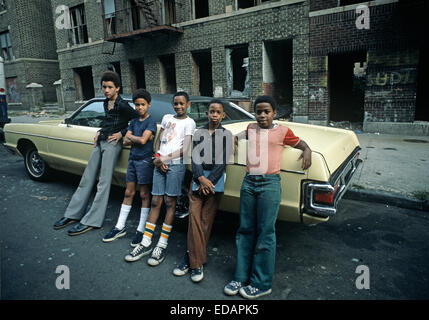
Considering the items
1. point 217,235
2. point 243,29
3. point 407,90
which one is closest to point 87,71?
point 243,29

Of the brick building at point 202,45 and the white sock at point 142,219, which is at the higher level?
the brick building at point 202,45

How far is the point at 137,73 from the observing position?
16.2 m

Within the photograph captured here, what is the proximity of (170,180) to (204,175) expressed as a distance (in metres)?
0.47

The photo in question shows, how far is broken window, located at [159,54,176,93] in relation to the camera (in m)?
14.5

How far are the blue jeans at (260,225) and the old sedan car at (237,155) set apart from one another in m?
0.30

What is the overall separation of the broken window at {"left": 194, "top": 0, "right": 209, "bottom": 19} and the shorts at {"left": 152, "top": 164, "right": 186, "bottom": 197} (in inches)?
473

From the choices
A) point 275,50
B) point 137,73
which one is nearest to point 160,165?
point 275,50

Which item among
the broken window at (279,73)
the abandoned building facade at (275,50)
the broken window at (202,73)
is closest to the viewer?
the abandoned building facade at (275,50)

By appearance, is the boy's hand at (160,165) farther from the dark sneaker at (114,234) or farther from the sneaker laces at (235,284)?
the sneaker laces at (235,284)

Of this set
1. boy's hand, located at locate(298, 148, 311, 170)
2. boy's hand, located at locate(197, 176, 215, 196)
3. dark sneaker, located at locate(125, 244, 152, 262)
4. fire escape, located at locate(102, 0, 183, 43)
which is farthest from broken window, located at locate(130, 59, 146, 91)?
boy's hand, located at locate(298, 148, 311, 170)

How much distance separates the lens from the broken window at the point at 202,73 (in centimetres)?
1345

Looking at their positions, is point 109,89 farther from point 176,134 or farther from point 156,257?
point 156,257

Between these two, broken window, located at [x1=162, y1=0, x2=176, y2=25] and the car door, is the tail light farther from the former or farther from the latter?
broken window, located at [x1=162, y1=0, x2=176, y2=25]

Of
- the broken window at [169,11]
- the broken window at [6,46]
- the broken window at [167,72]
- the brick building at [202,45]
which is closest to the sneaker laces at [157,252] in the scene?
the brick building at [202,45]
